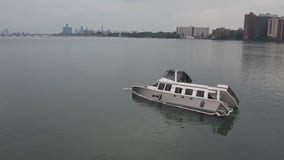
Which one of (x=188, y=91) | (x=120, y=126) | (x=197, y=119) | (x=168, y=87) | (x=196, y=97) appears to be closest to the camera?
(x=120, y=126)

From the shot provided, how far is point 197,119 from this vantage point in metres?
41.6

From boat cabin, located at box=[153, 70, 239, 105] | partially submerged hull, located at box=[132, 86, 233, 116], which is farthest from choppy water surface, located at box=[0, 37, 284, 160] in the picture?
boat cabin, located at box=[153, 70, 239, 105]

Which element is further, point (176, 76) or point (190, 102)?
point (176, 76)

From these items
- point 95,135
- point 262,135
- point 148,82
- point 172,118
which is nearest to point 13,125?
point 95,135

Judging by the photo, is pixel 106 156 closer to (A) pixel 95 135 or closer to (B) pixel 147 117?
(A) pixel 95 135

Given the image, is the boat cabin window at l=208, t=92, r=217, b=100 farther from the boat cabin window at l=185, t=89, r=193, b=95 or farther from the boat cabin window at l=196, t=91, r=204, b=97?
the boat cabin window at l=185, t=89, r=193, b=95

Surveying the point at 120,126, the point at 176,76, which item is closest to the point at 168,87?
the point at 176,76

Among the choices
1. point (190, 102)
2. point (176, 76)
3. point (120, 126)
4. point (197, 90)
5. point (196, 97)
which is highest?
point (176, 76)

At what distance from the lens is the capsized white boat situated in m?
42.8

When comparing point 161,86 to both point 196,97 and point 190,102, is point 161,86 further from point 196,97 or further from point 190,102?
point 196,97

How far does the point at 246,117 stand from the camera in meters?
42.6

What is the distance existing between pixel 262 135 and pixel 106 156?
51.1 feet

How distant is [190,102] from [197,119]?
3293 millimetres

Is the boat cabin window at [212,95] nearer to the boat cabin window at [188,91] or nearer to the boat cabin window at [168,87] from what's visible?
the boat cabin window at [188,91]
